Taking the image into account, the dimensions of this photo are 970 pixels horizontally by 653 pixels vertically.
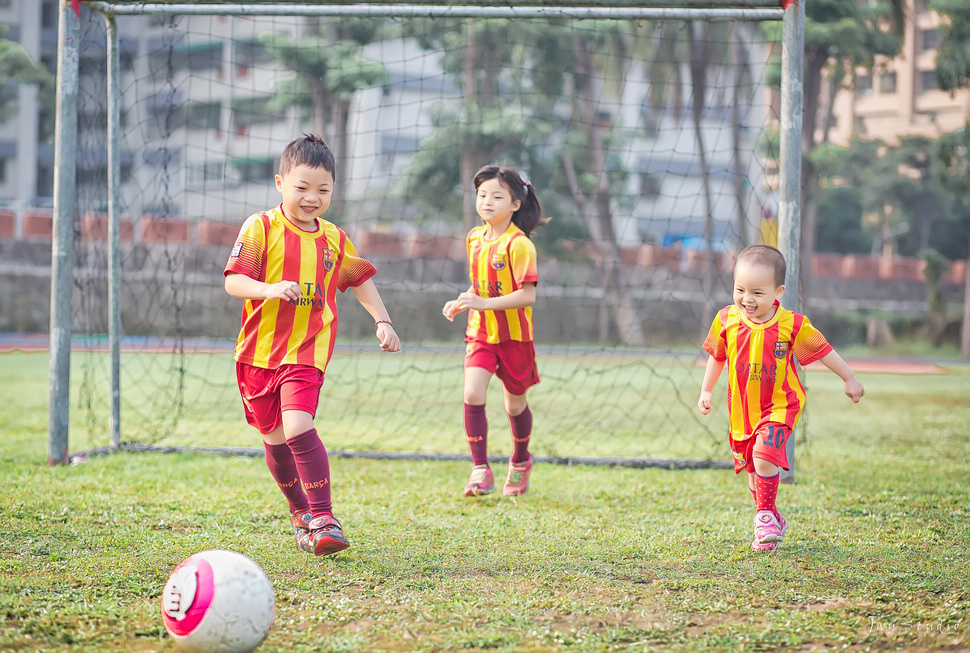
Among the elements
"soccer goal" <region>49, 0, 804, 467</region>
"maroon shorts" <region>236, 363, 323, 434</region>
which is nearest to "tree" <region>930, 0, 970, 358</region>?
"soccer goal" <region>49, 0, 804, 467</region>

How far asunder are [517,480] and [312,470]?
4.95 ft

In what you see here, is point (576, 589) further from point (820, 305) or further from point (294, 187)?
point (820, 305)

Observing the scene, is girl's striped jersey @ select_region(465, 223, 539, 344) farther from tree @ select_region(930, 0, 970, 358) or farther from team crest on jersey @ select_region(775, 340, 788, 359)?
tree @ select_region(930, 0, 970, 358)

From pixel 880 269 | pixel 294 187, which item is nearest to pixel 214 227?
pixel 294 187

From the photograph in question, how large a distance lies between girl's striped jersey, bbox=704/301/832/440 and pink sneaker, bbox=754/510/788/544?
0.31m

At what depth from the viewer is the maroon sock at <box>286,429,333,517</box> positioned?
3422mm

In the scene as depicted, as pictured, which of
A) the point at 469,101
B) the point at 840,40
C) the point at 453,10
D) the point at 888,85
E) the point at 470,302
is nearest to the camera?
the point at 470,302

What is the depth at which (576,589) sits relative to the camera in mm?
3051

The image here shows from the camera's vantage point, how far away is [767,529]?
363cm

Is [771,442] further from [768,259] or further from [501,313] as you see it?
[501,313]

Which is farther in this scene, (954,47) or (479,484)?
(954,47)

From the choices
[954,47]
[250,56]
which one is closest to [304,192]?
[954,47]

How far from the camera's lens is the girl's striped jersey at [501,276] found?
177 inches

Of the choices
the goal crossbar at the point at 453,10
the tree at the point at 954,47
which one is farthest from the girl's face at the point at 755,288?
the tree at the point at 954,47
